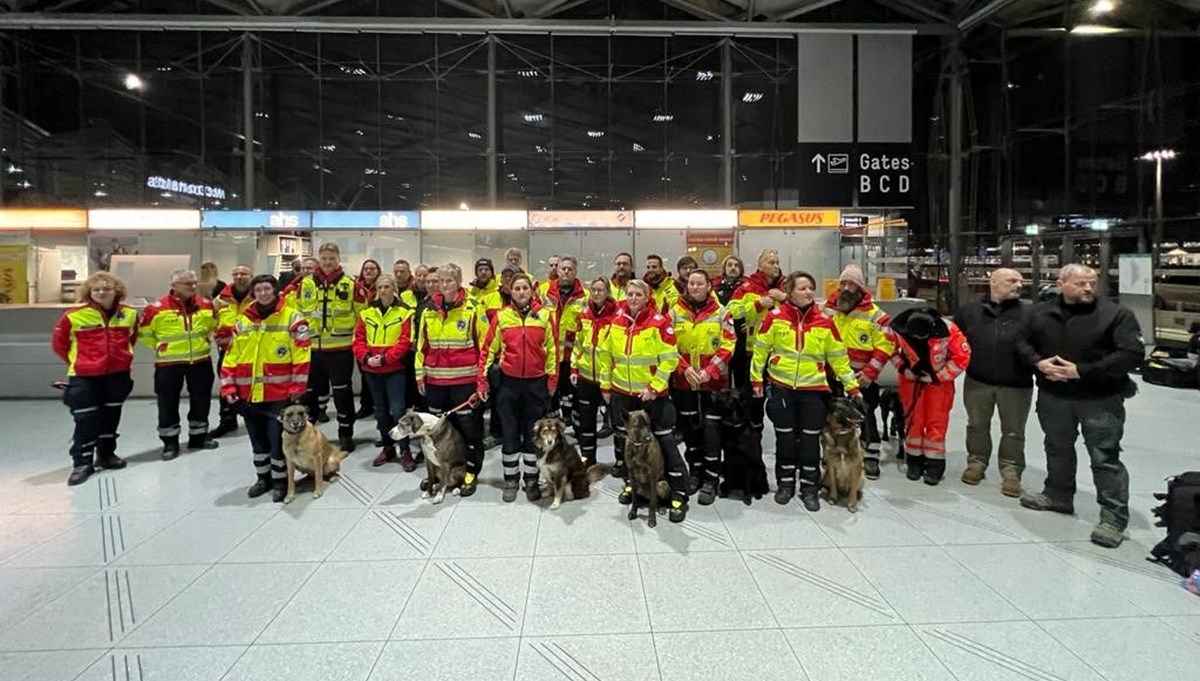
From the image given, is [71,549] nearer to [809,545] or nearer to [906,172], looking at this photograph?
[809,545]

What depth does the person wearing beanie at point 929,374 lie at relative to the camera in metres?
4.69

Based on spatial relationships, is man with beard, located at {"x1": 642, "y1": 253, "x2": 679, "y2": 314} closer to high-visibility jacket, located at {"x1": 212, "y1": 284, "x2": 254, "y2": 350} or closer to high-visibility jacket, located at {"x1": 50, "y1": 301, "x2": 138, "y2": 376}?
high-visibility jacket, located at {"x1": 212, "y1": 284, "x2": 254, "y2": 350}

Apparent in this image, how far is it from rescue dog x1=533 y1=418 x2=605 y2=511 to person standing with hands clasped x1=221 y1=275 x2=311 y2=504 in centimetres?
190

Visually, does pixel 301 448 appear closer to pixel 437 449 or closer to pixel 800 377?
pixel 437 449

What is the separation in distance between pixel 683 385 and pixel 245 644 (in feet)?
9.86

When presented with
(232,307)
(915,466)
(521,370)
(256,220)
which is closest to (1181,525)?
(915,466)

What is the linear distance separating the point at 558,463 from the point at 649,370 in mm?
912

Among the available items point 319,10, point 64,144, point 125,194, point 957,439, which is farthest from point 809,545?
point 64,144

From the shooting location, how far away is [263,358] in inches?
178

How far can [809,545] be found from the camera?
12.1 ft

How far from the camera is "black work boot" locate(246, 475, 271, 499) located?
458cm

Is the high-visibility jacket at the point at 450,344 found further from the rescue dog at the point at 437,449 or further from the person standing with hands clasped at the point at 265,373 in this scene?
the person standing with hands clasped at the point at 265,373

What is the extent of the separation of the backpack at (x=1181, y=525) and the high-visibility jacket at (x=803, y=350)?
68.8 inches

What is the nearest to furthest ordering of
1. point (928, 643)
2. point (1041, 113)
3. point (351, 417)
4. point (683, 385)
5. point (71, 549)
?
point (928, 643), point (71, 549), point (683, 385), point (351, 417), point (1041, 113)
